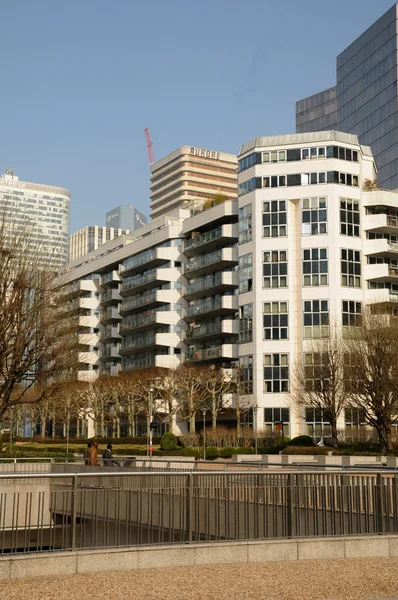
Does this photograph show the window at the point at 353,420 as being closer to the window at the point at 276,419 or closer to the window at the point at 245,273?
the window at the point at 276,419

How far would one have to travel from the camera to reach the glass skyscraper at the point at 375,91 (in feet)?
439

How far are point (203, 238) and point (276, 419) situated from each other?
21938mm

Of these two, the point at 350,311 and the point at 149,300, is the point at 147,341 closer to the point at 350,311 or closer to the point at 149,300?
the point at 149,300

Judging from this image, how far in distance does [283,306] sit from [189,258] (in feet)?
59.7

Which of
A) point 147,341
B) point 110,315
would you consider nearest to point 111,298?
point 110,315

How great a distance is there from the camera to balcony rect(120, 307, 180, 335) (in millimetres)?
94438

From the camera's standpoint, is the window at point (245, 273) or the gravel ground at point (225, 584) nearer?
the gravel ground at point (225, 584)

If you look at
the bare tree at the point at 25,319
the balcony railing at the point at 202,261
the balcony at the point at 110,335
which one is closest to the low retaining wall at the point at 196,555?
the bare tree at the point at 25,319

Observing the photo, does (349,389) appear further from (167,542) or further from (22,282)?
(167,542)

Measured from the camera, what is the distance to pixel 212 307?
286ft

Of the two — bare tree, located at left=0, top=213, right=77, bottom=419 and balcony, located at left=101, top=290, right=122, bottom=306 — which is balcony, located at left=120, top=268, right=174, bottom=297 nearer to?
balcony, located at left=101, top=290, right=122, bottom=306

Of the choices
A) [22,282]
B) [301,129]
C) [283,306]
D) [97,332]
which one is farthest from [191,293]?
[301,129]

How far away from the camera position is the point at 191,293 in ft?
300

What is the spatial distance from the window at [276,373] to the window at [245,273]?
6954mm
